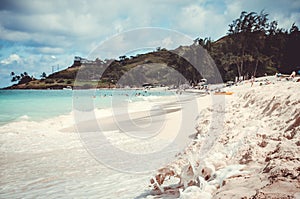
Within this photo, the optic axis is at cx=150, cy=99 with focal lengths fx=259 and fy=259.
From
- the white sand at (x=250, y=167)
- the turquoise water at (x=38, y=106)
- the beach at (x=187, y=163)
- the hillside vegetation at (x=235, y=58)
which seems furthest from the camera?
the hillside vegetation at (x=235, y=58)

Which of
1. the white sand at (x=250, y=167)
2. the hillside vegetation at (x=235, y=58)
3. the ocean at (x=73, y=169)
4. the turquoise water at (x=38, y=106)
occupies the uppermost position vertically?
the hillside vegetation at (x=235, y=58)

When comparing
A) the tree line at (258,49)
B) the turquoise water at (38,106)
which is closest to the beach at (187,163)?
the turquoise water at (38,106)

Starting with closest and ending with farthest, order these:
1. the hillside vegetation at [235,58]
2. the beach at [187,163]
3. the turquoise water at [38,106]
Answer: the beach at [187,163]
the turquoise water at [38,106]
the hillside vegetation at [235,58]

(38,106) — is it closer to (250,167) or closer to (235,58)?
(250,167)

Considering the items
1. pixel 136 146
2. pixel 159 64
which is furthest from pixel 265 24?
pixel 136 146

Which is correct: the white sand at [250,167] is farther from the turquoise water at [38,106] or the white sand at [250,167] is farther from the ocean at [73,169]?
the turquoise water at [38,106]

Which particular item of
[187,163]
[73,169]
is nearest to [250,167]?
[187,163]

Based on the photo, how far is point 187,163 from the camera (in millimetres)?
3357

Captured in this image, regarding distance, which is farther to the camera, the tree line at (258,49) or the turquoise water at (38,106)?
the tree line at (258,49)

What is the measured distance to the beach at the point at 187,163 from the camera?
224 cm

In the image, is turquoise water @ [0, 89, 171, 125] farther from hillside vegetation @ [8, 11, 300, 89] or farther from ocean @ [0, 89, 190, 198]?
ocean @ [0, 89, 190, 198]

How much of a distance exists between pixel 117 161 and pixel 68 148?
2.74m

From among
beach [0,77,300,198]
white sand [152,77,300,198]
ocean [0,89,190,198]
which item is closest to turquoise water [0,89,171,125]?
ocean [0,89,190,198]

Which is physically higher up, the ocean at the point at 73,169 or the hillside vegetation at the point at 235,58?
the hillside vegetation at the point at 235,58
